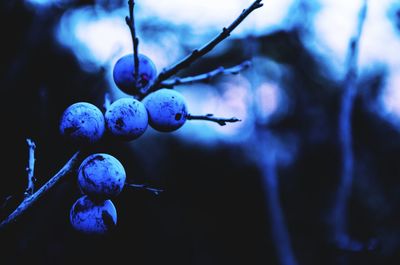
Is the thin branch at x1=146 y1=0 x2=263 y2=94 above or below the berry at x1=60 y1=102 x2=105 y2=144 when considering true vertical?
above

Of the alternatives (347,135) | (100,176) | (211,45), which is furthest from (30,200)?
(347,135)

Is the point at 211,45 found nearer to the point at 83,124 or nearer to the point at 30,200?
the point at 83,124

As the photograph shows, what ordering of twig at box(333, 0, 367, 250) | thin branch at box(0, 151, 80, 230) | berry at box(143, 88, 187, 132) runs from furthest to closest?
twig at box(333, 0, 367, 250), berry at box(143, 88, 187, 132), thin branch at box(0, 151, 80, 230)

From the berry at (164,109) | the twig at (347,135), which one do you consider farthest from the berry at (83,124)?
the twig at (347,135)

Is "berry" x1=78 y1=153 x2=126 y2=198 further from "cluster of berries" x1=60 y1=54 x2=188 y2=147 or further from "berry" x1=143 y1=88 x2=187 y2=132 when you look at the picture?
"berry" x1=143 y1=88 x2=187 y2=132

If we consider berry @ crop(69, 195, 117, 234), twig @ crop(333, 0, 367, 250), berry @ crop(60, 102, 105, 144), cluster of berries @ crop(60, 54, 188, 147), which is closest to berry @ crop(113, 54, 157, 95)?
cluster of berries @ crop(60, 54, 188, 147)

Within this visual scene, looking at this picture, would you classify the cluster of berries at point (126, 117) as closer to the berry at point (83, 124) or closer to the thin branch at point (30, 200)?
the berry at point (83, 124)
